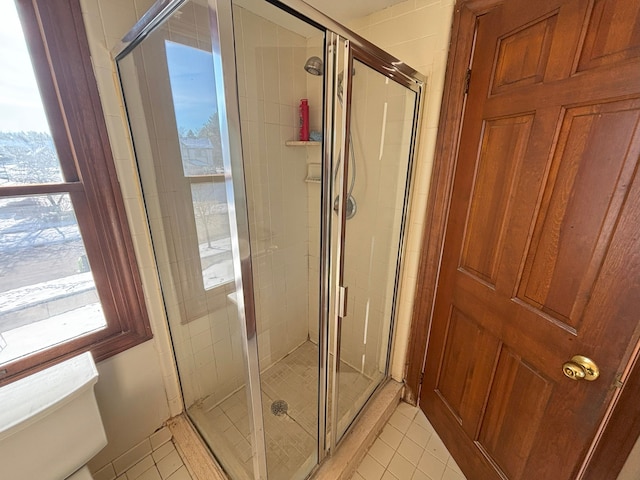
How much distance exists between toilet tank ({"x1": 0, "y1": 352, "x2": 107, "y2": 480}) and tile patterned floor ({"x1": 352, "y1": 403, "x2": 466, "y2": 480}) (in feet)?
3.90

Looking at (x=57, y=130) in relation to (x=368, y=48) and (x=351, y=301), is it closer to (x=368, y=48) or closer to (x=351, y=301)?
(x=368, y=48)

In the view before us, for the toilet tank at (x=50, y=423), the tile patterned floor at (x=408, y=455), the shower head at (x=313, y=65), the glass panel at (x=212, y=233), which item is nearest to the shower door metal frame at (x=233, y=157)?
the glass panel at (x=212, y=233)

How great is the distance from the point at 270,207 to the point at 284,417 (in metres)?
1.20

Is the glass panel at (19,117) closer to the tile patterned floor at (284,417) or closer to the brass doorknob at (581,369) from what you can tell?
the tile patterned floor at (284,417)

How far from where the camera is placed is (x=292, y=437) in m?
1.36

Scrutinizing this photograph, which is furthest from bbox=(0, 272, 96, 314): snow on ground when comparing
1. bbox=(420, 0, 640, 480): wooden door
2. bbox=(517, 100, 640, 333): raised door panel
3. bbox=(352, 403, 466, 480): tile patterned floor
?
bbox=(517, 100, 640, 333): raised door panel

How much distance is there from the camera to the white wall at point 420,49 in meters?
1.18

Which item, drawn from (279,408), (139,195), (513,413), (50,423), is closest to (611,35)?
(513,413)

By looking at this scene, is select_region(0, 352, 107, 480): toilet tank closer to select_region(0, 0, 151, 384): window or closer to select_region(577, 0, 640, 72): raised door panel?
select_region(0, 0, 151, 384): window

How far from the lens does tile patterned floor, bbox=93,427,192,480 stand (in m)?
1.23

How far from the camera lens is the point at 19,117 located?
0.86 metres

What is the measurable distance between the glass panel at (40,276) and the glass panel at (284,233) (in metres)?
0.70

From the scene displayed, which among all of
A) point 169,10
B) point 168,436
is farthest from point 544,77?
point 168,436

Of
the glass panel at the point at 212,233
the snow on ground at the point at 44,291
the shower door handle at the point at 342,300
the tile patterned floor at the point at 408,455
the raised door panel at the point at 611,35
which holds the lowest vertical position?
the tile patterned floor at the point at 408,455
